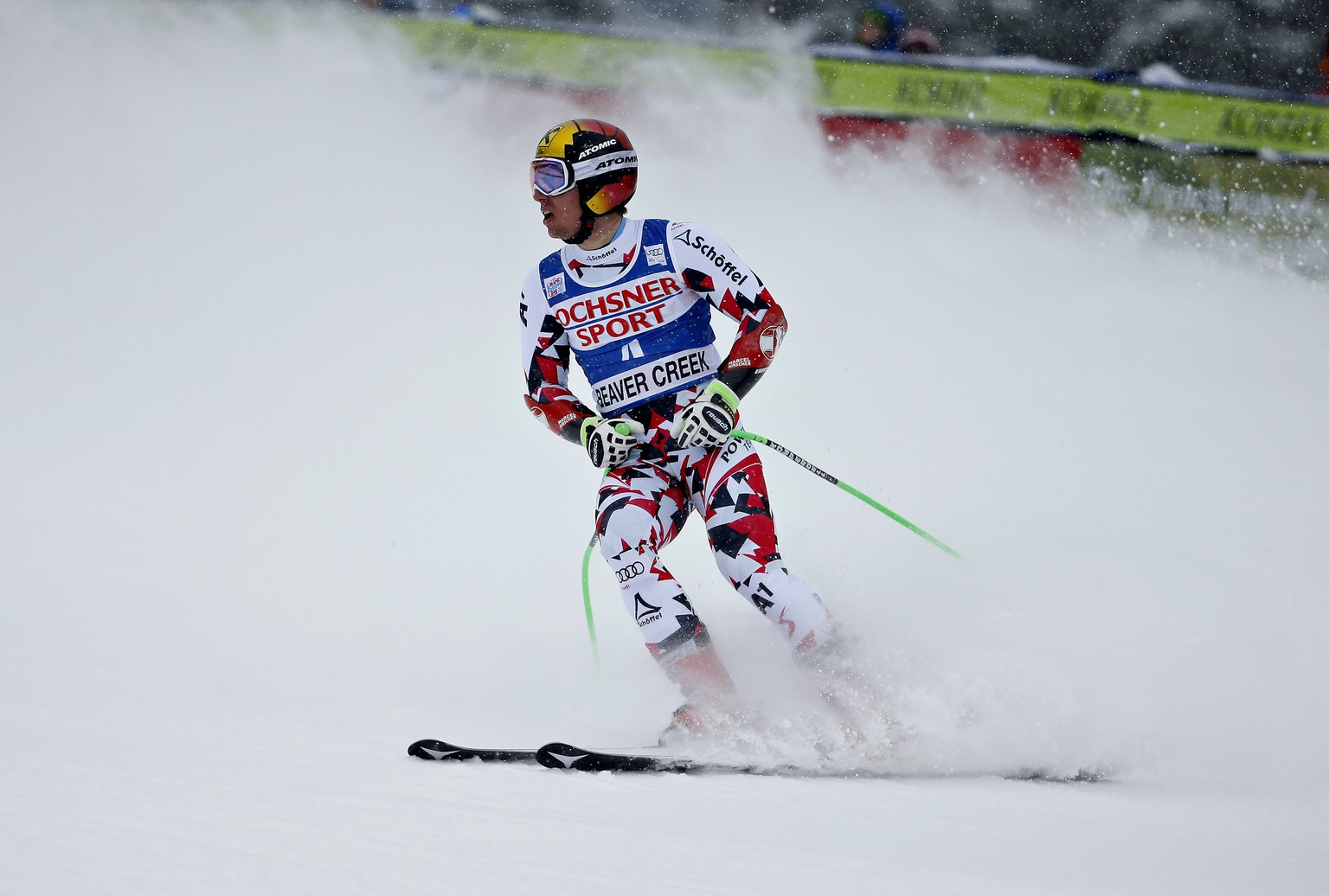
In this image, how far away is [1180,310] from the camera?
1036 centimetres

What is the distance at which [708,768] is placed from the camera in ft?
11.0

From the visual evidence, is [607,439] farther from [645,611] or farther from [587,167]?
[587,167]

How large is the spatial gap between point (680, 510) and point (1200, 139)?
8.51m

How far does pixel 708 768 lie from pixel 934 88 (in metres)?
8.94

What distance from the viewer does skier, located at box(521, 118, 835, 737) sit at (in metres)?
3.96

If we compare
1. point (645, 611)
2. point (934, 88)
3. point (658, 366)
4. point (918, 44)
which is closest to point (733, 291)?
point (658, 366)

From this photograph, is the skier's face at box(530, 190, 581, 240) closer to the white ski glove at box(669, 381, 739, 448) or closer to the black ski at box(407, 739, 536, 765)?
the white ski glove at box(669, 381, 739, 448)

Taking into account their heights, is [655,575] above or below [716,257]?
below

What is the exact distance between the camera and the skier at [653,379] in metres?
3.96

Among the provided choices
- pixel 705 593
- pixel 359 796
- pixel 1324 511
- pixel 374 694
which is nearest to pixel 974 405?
pixel 1324 511

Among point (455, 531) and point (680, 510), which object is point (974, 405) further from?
point (680, 510)

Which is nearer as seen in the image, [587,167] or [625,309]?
Result: [587,167]

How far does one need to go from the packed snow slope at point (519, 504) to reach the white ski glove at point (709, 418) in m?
0.86

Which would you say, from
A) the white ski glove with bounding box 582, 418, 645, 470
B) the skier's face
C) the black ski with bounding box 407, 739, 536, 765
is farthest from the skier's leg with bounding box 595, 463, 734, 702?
the skier's face
